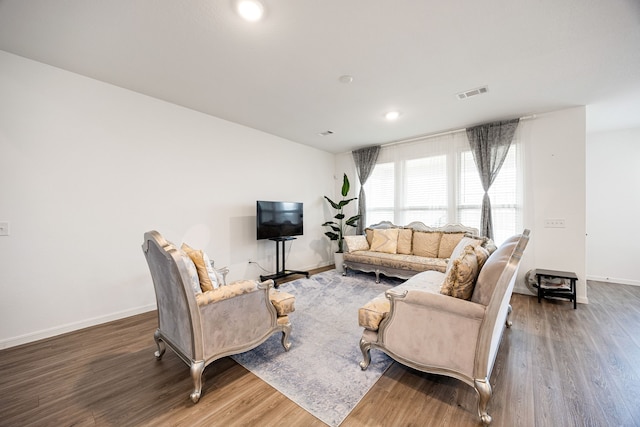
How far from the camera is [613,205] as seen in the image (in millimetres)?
4301

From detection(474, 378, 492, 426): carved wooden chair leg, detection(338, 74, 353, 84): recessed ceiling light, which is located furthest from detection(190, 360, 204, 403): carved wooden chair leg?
detection(338, 74, 353, 84): recessed ceiling light

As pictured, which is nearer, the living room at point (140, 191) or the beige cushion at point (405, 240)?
the living room at point (140, 191)

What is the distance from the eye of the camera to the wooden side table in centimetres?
320

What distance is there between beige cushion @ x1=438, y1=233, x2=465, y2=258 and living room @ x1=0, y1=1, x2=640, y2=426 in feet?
3.29

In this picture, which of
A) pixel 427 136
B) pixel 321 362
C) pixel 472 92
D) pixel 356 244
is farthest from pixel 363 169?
pixel 321 362

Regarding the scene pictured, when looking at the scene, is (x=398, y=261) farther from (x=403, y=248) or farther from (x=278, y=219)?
(x=278, y=219)

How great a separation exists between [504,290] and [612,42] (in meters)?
2.57

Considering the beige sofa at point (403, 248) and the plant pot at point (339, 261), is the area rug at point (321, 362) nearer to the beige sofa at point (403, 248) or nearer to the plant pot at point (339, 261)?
the beige sofa at point (403, 248)

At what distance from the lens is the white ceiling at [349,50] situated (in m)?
1.79

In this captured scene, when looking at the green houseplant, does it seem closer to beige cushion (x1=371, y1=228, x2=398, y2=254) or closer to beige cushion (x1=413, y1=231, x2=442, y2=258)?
beige cushion (x1=371, y1=228, x2=398, y2=254)

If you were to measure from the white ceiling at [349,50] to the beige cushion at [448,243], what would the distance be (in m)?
2.03

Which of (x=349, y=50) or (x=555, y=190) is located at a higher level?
(x=349, y=50)

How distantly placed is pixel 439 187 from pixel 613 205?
9.78ft

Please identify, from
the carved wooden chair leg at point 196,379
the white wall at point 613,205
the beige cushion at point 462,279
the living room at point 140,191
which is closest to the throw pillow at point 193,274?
the carved wooden chair leg at point 196,379
